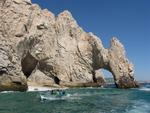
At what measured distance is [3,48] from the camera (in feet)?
224

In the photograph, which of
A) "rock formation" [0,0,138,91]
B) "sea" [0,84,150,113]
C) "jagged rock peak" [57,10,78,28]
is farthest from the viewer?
"jagged rock peak" [57,10,78,28]

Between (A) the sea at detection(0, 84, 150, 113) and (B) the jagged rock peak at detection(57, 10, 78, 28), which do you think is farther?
(B) the jagged rock peak at detection(57, 10, 78, 28)

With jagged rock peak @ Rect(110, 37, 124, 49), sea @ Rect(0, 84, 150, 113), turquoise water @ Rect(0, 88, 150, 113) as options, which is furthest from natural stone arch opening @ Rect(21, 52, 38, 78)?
turquoise water @ Rect(0, 88, 150, 113)

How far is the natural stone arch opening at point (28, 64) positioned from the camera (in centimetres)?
8715

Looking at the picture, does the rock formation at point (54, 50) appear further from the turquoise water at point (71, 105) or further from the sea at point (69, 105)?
the turquoise water at point (71, 105)

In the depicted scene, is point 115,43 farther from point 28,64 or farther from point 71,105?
point 71,105

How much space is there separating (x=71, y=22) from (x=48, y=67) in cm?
1609

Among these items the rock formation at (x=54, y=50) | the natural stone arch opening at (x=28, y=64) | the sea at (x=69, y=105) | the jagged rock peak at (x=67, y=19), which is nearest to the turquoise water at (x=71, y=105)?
the sea at (x=69, y=105)

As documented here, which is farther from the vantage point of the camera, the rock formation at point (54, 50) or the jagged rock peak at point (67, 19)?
the jagged rock peak at point (67, 19)

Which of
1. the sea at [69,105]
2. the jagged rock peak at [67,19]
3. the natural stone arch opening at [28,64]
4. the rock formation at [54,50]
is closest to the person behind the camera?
the sea at [69,105]

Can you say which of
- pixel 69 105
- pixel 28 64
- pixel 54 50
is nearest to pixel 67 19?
pixel 54 50

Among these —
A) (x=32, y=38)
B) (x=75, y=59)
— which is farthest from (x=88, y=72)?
(x=32, y=38)

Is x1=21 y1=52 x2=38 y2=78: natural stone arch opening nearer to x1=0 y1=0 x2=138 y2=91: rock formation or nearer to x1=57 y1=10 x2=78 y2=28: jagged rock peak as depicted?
x1=0 y1=0 x2=138 y2=91: rock formation

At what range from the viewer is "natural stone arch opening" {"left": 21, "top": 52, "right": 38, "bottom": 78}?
286ft
